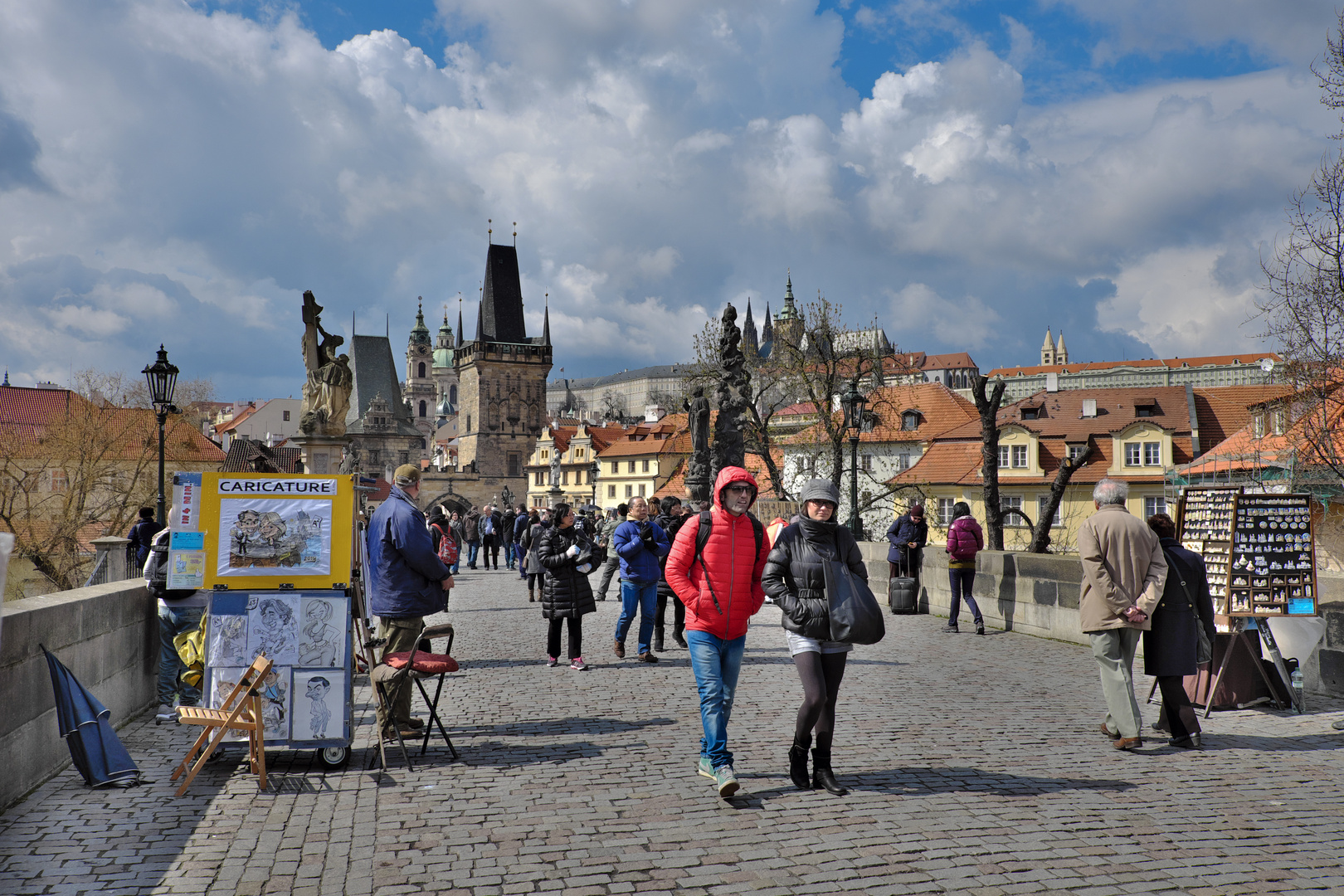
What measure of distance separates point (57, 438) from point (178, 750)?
27863mm

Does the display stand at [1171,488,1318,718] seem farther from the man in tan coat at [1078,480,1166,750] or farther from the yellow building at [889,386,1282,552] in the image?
the yellow building at [889,386,1282,552]

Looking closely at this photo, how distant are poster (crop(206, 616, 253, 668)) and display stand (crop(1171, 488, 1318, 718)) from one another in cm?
689

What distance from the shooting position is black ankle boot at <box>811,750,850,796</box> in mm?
5715

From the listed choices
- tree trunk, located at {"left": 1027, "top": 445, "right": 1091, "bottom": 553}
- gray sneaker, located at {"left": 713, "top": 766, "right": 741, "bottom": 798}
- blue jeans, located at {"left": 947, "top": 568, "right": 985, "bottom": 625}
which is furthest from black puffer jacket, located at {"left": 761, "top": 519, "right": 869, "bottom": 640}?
tree trunk, located at {"left": 1027, "top": 445, "right": 1091, "bottom": 553}

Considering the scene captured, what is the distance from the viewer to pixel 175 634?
8.37 meters

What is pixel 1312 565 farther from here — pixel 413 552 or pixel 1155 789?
pixel 413 552

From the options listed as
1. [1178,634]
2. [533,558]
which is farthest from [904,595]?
[1178,634]

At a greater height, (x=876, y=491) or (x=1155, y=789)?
(x=876, y=491)

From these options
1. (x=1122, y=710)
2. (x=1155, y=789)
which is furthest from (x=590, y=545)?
(x=1155, y=789)

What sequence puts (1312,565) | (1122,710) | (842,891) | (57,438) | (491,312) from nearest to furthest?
1. (842,891)
2. (1122,710)
3. (1312,565)
4. (57,438)
5. (491,312)

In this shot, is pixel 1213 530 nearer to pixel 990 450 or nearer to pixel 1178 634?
pixel 1178 634

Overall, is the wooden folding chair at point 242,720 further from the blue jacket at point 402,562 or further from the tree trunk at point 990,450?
the tree trunk at point 990,450

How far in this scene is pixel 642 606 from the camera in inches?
445

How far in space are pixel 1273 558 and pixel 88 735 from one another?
27.5 ft
